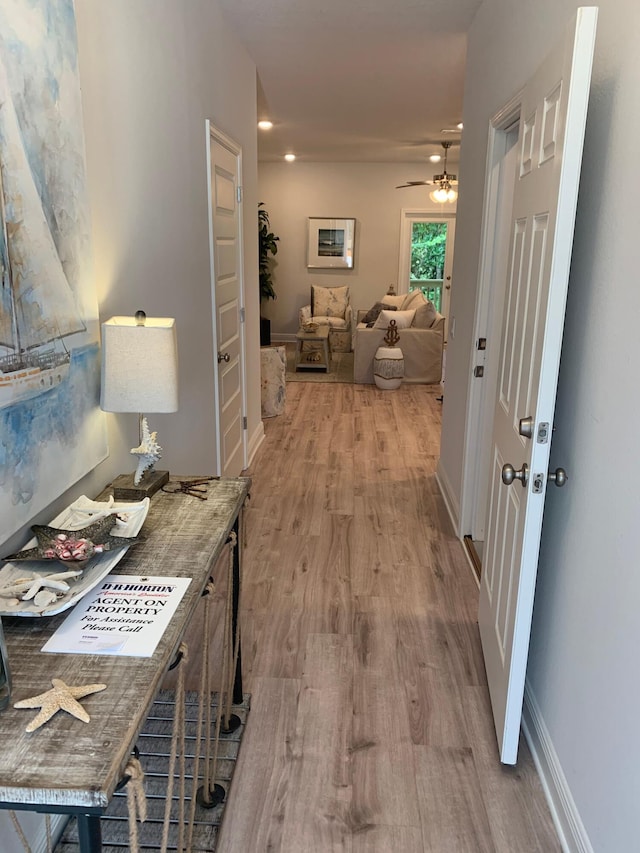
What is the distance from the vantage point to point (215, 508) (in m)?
1.75

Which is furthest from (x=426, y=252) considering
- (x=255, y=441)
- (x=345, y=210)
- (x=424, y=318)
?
(x=255, y=441)

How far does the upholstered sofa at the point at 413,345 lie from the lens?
7.02 m

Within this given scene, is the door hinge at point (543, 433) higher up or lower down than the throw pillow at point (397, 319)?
higher up

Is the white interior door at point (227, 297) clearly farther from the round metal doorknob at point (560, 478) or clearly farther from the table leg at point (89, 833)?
the table leg at point (89, 833)

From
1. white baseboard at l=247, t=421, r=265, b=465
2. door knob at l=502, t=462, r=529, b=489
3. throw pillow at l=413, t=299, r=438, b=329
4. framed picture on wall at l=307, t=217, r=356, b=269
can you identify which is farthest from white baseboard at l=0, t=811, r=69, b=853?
framed picture on wall at l=307, t=217, r=356, b=269

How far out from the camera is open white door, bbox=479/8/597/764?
1444mm

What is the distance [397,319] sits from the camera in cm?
701

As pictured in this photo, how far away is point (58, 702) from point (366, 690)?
139 centimetres

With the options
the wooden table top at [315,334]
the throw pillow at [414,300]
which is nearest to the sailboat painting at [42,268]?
the wooden table top at [315,334]

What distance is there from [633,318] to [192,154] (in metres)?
2.16

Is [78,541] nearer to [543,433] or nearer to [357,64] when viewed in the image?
[543,433]

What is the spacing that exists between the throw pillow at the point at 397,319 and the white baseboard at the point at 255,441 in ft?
8.35

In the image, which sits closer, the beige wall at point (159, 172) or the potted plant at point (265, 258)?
the beige wall at point (159, 172)

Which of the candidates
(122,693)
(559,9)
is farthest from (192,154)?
(122,693)
